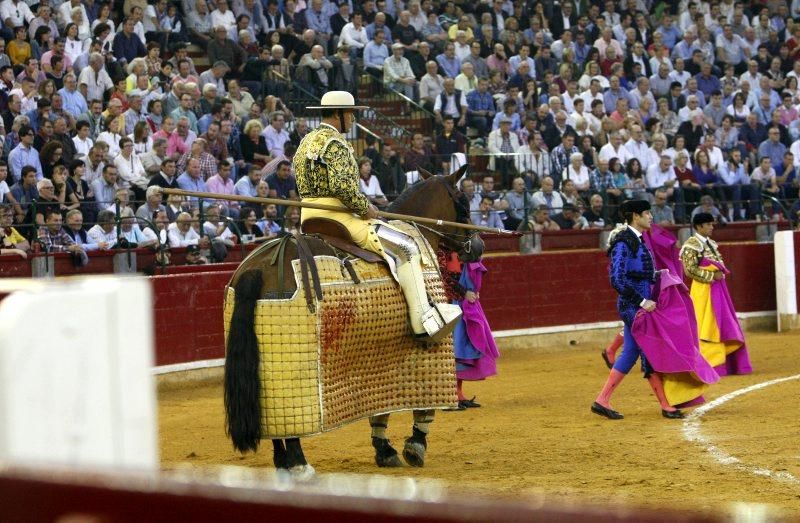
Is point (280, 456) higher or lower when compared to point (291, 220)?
lower

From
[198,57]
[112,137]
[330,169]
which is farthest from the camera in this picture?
[198,57]

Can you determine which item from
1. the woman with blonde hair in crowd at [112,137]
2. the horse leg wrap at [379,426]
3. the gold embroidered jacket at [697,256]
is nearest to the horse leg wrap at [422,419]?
the horse leg wrap at [379,426]

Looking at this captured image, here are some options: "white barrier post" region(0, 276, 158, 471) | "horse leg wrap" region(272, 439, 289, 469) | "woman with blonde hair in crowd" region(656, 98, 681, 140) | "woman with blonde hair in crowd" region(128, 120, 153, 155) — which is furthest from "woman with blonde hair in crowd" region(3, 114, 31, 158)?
"white barrier post" region(0, 276, 158, 471)

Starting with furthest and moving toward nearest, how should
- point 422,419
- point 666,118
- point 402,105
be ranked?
1. point 666,118
2. point 402,105
3. point 422,419

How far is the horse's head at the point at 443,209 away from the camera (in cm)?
848

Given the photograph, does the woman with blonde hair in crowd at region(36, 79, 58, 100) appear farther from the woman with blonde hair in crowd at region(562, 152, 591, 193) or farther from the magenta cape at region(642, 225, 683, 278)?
the woman with blonde hair in crowd at region(562, 152, 591, 193)

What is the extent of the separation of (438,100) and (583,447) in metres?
10.2

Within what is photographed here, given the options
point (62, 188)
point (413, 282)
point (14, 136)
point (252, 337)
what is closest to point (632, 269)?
point (413, 282)

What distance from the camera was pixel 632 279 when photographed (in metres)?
9.71

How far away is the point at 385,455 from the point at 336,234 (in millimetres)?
1348

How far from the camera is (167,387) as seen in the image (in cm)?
1207

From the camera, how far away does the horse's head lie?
8.48 m

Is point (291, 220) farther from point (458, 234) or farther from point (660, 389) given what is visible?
point (458, 234)

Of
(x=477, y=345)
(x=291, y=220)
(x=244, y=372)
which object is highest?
(x=291, y=220)
